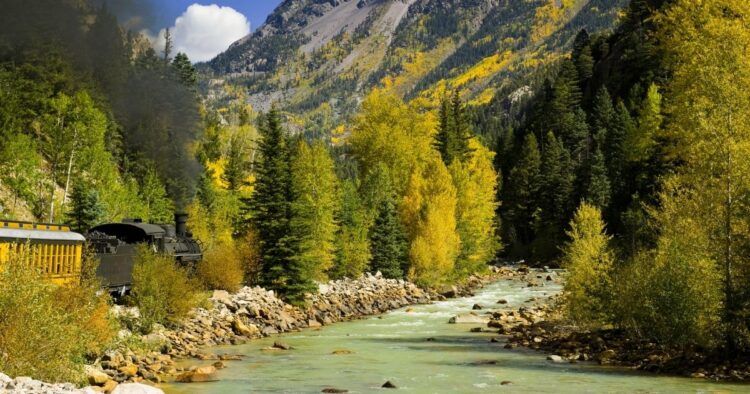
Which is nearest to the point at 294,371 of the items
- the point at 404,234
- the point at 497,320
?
the point at 497,320

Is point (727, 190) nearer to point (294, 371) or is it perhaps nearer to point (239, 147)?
point (294, 371)

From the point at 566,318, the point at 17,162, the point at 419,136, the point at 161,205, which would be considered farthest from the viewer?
the point at 419,136

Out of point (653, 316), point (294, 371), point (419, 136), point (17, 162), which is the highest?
point (419, 136)

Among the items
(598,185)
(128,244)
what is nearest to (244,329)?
(128,244)

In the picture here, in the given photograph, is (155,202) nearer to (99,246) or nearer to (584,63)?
(99,246)


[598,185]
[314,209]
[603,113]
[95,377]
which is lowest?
[95,377]

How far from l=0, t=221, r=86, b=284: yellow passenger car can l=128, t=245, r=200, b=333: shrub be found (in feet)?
10.7

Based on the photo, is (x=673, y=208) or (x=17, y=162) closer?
(x=673, y=208)

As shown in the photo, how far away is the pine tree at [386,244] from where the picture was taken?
5559 centimetres

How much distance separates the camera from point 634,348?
26328 mm

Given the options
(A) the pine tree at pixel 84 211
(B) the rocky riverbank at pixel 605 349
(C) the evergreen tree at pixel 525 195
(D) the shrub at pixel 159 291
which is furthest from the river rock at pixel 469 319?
(C) the evergreen tree at pixel 525 195

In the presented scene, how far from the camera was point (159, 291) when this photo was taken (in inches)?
1188

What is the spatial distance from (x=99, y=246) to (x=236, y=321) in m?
7.25

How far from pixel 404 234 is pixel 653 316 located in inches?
1344
